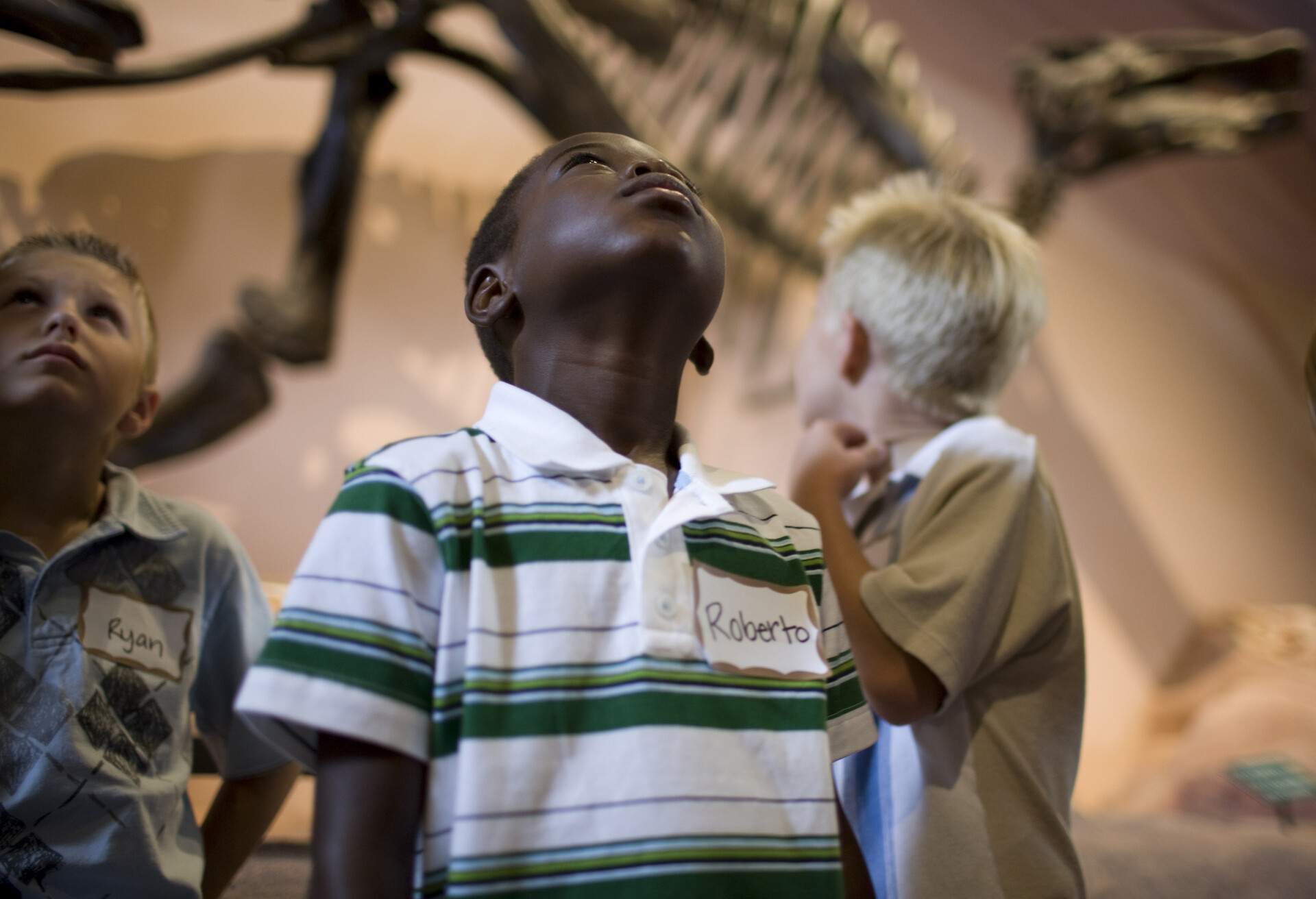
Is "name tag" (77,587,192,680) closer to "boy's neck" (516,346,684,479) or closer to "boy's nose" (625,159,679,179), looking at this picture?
"boy's neck" (516,346,684,479)

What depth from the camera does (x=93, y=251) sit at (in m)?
0.88

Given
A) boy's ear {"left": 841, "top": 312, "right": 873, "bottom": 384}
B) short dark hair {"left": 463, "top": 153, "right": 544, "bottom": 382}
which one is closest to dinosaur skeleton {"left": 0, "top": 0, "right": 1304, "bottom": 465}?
short dark hair {"left": 463, "top": 153, "right": 544, "bottom": 382}

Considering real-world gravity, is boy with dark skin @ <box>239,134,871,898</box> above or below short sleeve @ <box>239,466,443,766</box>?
above

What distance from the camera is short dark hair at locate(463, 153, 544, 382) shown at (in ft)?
2.39

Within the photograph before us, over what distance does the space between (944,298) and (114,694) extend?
83 centimetres

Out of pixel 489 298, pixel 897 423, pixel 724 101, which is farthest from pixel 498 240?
pixel 724 101

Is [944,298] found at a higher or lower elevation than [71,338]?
higher

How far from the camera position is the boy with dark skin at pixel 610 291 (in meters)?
0.66

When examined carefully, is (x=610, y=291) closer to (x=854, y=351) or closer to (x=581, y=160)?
(x=581, y=160)

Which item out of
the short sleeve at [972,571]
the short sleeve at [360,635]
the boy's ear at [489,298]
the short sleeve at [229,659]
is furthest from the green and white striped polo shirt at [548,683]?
the short sleeve at [229,659]

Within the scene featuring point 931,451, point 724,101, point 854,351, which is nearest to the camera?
point 931,451

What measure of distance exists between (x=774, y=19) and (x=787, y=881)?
2.03 m

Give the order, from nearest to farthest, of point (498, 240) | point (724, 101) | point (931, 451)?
point (498, 240)
point (931, 451)
point (724, 101)

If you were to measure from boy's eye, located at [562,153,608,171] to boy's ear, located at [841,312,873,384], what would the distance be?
0.50 metres
